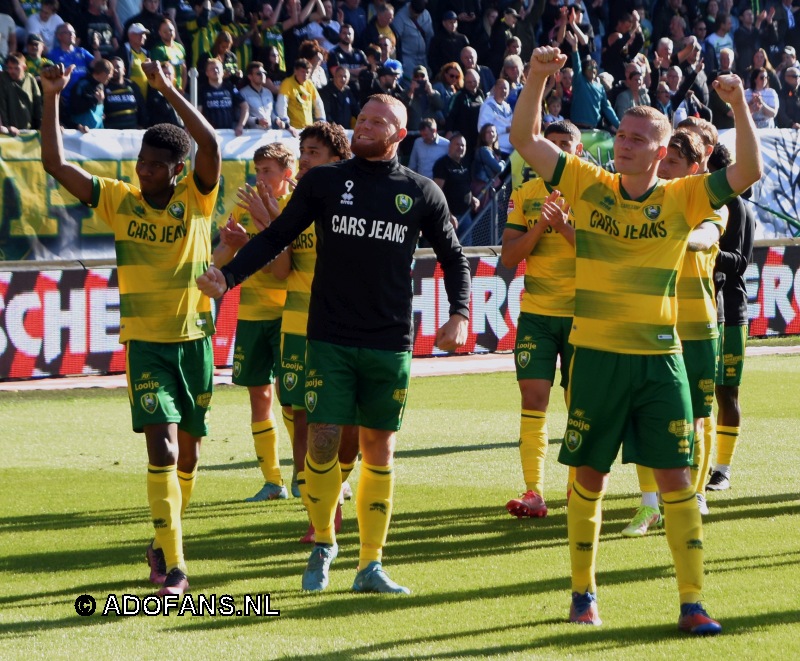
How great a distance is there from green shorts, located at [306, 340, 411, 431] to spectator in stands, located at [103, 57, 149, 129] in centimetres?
1140

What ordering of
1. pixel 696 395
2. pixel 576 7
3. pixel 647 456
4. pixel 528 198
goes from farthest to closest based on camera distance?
pixel 576 7 < pixel 528 198 < pixel 696 395 < pixel 647 456

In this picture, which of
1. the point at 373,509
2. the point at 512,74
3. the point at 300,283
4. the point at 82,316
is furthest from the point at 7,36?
the point at 373,509

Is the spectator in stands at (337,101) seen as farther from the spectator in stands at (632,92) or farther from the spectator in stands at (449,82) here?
the spectator in stands at (632,92)

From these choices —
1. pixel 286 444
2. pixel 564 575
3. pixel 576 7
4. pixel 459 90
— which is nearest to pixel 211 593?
pixel 564 575

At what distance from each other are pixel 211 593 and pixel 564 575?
1778 millimetres

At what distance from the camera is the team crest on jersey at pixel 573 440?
591cm

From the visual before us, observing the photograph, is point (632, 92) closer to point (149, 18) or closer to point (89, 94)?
point (149, 18)

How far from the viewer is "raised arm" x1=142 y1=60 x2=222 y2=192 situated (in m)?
6.44

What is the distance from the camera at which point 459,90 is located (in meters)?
20.8

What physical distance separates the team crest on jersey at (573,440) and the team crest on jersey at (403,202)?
4.49 feet

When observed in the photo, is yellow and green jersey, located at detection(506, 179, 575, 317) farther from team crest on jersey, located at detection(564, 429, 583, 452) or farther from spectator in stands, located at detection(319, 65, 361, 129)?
spectator in stands, located at detection(319, 65, 361, 129)

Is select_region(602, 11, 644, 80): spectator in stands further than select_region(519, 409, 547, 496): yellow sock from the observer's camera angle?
Yes

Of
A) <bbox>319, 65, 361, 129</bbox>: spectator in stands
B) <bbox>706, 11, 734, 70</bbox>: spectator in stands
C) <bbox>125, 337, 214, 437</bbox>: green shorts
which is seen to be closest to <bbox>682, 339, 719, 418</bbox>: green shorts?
<bbox>125, 337, 214, 437</bbox>: green shorts

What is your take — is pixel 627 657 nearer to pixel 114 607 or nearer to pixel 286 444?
pixel 114 607
